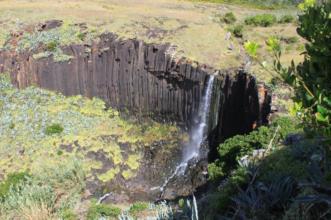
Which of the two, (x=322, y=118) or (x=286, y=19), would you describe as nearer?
(x=322, y=118)

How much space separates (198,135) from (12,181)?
869 cm

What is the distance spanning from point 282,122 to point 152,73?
1095 cm

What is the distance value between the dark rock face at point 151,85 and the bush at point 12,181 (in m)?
4.67

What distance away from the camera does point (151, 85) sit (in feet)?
81.0

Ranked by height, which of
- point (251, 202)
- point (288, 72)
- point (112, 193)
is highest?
point (288, 72)

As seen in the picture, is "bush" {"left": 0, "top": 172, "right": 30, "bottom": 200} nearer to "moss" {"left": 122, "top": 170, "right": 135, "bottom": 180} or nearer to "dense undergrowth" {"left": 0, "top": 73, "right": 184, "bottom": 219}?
"dense undergrowth" {"left": 0, "top": 73, "right": 184, "bottom": 219}

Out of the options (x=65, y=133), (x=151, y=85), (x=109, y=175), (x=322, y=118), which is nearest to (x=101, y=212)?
(x=109, y=175)

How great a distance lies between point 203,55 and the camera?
23906mm

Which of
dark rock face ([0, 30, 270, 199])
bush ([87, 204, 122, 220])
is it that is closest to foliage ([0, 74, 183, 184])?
dark rock face ([0, 30, 270, 199])

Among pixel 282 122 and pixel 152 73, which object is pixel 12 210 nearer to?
pixel 282 122

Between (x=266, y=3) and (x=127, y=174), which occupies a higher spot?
(x=266, y=3)

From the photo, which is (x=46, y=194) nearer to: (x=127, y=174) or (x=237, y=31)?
(x=127, y=174)

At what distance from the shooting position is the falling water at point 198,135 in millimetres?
22016

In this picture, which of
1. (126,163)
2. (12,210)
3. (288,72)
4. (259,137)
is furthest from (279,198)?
(126,163)
